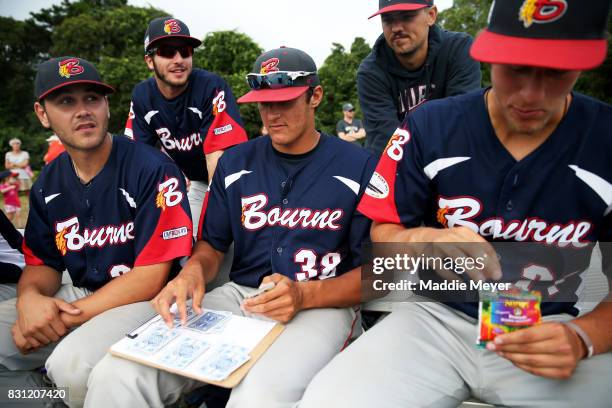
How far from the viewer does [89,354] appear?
2.10 metres

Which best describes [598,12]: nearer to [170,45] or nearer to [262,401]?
[262,401]

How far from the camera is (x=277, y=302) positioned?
6.76 ft

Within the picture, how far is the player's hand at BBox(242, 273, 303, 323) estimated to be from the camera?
2.03 m

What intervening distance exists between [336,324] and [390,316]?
293 mm

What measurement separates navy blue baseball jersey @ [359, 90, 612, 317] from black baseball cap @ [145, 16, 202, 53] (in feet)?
8.93

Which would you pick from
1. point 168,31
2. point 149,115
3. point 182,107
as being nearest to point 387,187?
point 182,107

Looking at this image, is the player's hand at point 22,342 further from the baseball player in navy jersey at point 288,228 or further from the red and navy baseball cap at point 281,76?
the red and navy baseball cap at point 281,76

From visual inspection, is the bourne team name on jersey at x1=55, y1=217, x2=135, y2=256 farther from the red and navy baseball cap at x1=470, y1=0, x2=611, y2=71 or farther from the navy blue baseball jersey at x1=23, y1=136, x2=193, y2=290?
the red and navy baseball cap at x1=470, y1=0, x2=611, y2=71

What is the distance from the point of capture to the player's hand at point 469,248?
1590 millimetres

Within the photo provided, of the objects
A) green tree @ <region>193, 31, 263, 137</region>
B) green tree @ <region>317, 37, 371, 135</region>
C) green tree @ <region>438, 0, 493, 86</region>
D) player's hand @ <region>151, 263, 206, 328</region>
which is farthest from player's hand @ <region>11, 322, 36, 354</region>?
green tree @ <region>438, 0, 493, 86</region>

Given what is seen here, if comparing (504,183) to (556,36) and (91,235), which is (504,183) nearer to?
(556,36)

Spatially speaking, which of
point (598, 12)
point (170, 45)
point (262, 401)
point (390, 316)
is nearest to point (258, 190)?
point (390, 316)

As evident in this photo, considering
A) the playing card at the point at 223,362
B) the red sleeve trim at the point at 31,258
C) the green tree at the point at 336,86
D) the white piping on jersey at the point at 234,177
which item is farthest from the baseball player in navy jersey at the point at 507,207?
the green tree at the point at 336,86

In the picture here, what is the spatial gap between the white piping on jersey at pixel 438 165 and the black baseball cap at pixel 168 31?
9.55ft
